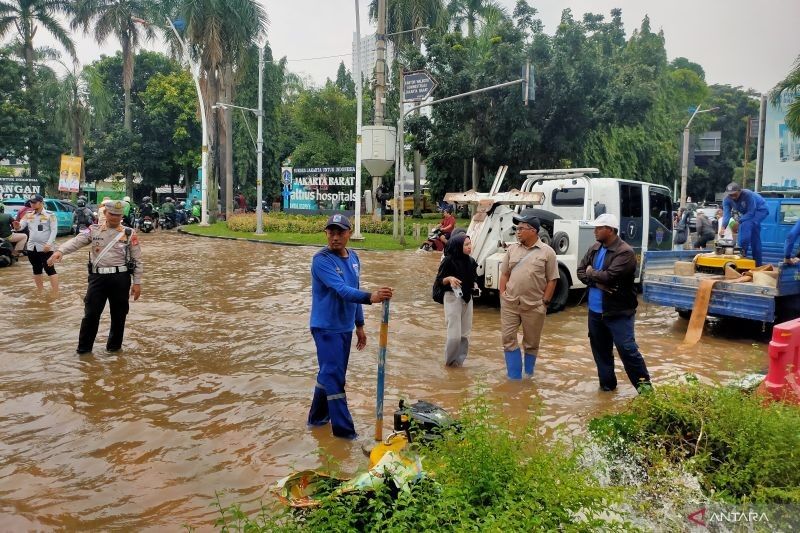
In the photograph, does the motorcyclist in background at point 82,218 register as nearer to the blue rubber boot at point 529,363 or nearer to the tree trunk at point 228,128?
the tree trunk at point 228,128

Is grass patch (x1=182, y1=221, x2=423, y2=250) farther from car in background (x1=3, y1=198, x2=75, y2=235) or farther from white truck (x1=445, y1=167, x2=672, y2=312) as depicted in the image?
white truck (x1=445, y1=167, x2=672, y2=312)

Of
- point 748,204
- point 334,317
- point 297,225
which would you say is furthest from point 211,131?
point 334,317

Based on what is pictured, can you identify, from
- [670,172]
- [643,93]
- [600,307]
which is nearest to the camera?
[600,307]

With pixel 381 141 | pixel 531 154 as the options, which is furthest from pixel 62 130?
pixel 531 154

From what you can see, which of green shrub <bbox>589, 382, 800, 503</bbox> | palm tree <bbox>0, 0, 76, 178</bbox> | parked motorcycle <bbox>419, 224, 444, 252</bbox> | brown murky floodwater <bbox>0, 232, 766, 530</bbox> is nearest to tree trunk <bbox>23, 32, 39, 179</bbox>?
palm tree <bbox>0, 0, 76, 178</bbox>

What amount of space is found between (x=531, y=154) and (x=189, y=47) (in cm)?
1919

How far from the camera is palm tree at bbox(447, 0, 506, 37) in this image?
39344mm

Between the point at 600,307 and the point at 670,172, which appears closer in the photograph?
the point at 600,307

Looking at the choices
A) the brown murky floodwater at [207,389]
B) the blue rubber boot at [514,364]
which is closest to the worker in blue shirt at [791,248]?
the brown murky floodwater at [207,389]

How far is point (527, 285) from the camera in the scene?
21.9 ft

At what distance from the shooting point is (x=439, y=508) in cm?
309

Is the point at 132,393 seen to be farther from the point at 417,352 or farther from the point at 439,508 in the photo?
the point at 439,508

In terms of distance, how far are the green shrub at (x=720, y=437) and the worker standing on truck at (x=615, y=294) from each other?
4.79ft

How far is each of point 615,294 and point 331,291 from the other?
2.75 m
